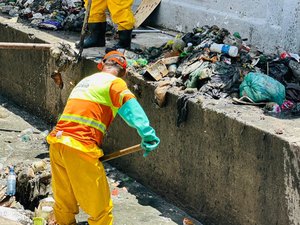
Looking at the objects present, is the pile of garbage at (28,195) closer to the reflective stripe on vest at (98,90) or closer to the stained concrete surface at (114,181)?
the stained concrete surface at (114,181)

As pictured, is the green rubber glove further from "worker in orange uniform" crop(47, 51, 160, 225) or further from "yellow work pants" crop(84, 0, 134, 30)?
"yellow work pants" crop(84, 0, 134, 30)

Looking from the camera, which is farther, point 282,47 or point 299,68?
point 282,47

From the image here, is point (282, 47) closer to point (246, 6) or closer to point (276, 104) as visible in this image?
point (246, 6)

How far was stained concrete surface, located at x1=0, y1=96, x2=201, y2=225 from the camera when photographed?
6379 millimetres

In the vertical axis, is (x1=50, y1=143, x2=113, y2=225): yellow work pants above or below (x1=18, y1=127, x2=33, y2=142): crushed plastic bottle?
above

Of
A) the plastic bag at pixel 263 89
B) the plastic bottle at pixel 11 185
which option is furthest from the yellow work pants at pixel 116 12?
the plastic bottle at pixel 11 185

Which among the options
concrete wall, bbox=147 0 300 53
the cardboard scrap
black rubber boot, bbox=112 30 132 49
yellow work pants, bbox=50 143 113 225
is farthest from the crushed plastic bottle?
yellow work pants, bbox=50 143 113 225

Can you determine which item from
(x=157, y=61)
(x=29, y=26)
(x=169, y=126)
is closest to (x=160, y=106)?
(x=169, y=126)

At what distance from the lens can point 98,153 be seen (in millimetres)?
5516

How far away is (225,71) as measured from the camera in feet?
22.1

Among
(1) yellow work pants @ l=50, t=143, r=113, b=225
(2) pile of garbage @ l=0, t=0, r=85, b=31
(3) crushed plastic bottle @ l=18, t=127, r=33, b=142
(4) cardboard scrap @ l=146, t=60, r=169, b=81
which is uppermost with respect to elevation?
(4) cardboard scrap @ l=146, t=60, r=169, b=81

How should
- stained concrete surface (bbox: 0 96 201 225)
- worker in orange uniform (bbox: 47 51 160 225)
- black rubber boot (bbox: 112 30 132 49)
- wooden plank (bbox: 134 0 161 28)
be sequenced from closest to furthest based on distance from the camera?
worker in orange uniform (bbox: 47 51 160 225) → stained concrete surface (bbox: 0 96 201 225) → black rubber boot (bbox: 112 30 132 49) → wooden plank (bbox: 134 0 161 28)

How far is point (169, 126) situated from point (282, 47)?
1857 millimetres

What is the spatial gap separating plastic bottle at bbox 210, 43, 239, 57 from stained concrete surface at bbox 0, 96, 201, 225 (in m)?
1.53
